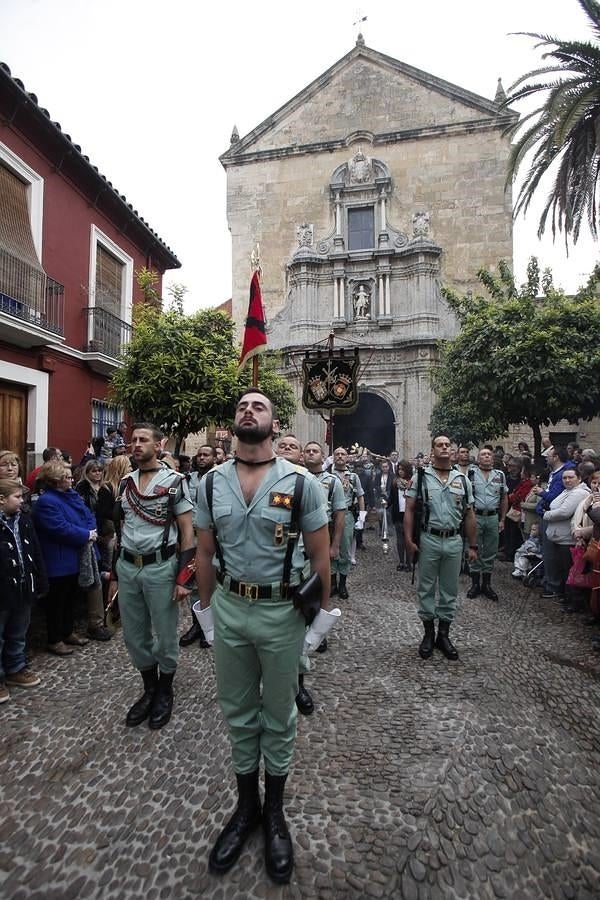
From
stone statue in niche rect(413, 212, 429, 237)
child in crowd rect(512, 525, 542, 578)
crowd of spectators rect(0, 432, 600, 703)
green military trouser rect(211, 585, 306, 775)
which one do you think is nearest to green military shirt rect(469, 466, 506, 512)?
crowd of spectators rect(0, 432, 600, 703)

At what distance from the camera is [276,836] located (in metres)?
2.13

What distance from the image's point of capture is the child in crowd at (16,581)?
11.5 feet

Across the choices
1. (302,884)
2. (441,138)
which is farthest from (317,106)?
(302,884)

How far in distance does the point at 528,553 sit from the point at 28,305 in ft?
31.2

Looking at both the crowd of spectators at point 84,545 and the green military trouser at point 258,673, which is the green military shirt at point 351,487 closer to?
the crowd of spectators at point 84,545

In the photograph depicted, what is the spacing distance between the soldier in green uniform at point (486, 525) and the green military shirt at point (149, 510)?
4.22 meters

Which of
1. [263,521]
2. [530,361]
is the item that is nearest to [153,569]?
[263,521]

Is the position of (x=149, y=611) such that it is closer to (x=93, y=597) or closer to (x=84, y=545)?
(x=84, y=545)

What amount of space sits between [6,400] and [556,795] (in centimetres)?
944

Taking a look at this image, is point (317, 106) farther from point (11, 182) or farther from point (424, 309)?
point (11, 182)

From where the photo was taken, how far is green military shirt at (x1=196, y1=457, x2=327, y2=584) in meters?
2.21

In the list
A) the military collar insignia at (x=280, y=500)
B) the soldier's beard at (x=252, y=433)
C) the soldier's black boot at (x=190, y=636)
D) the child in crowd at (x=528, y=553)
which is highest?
the soldier's beard at (x=252, y=433)

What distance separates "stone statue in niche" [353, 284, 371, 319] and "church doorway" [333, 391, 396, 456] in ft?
10.8

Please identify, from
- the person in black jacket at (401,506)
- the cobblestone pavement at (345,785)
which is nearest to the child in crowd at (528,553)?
the person in black jacket at (401,506)
